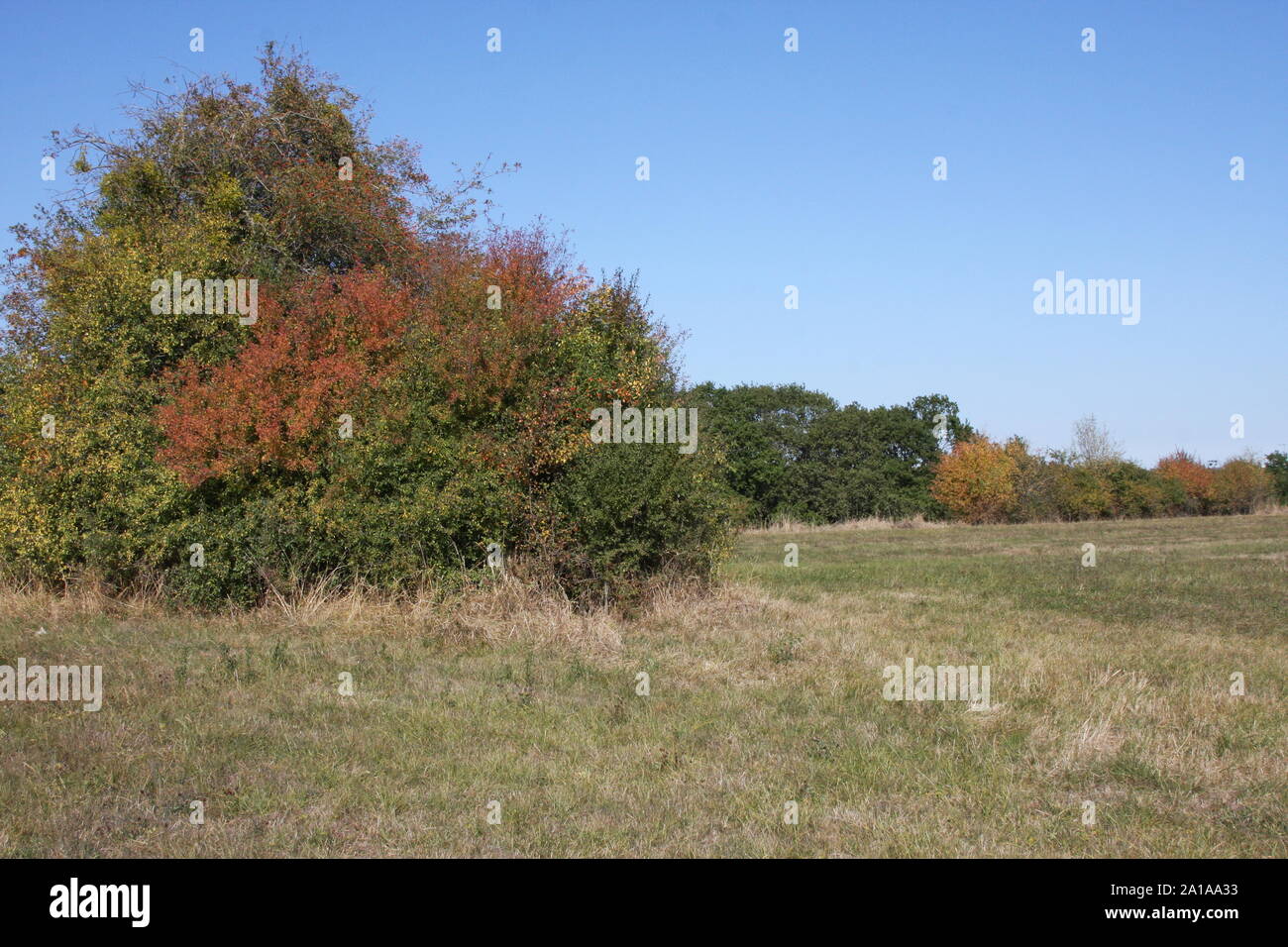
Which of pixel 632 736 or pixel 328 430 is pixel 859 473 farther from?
pixel 632 736

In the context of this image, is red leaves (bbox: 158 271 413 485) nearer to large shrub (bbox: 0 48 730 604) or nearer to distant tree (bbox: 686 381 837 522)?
large shrub (bbox: 0 48 730 604)

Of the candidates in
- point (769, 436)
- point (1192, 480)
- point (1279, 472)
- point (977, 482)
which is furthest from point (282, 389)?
point (1279, 472)

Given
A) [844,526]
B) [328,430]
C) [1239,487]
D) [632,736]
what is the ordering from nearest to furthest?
[632,736] < [328,430] < [844,526] < [1239,487]

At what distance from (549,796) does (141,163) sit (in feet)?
52.9

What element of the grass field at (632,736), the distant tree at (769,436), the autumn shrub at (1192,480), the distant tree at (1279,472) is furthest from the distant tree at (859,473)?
the grass field at (632,736)

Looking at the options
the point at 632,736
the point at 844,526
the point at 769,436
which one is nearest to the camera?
the point at 632,736

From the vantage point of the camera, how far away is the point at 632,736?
7.60 m

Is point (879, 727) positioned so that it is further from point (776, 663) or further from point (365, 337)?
point (365, 337)

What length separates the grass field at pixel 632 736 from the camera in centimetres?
566

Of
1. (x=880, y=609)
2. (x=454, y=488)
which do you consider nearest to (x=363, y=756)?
(x=454, y=488)

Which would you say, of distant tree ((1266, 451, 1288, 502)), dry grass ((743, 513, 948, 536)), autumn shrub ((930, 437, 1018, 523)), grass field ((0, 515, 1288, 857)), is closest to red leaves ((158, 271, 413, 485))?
grass field ((0, 515, 1288, 857))

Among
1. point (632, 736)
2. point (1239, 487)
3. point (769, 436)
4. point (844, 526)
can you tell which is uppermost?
point (769, 436)

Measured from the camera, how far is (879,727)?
7902 millimetres
